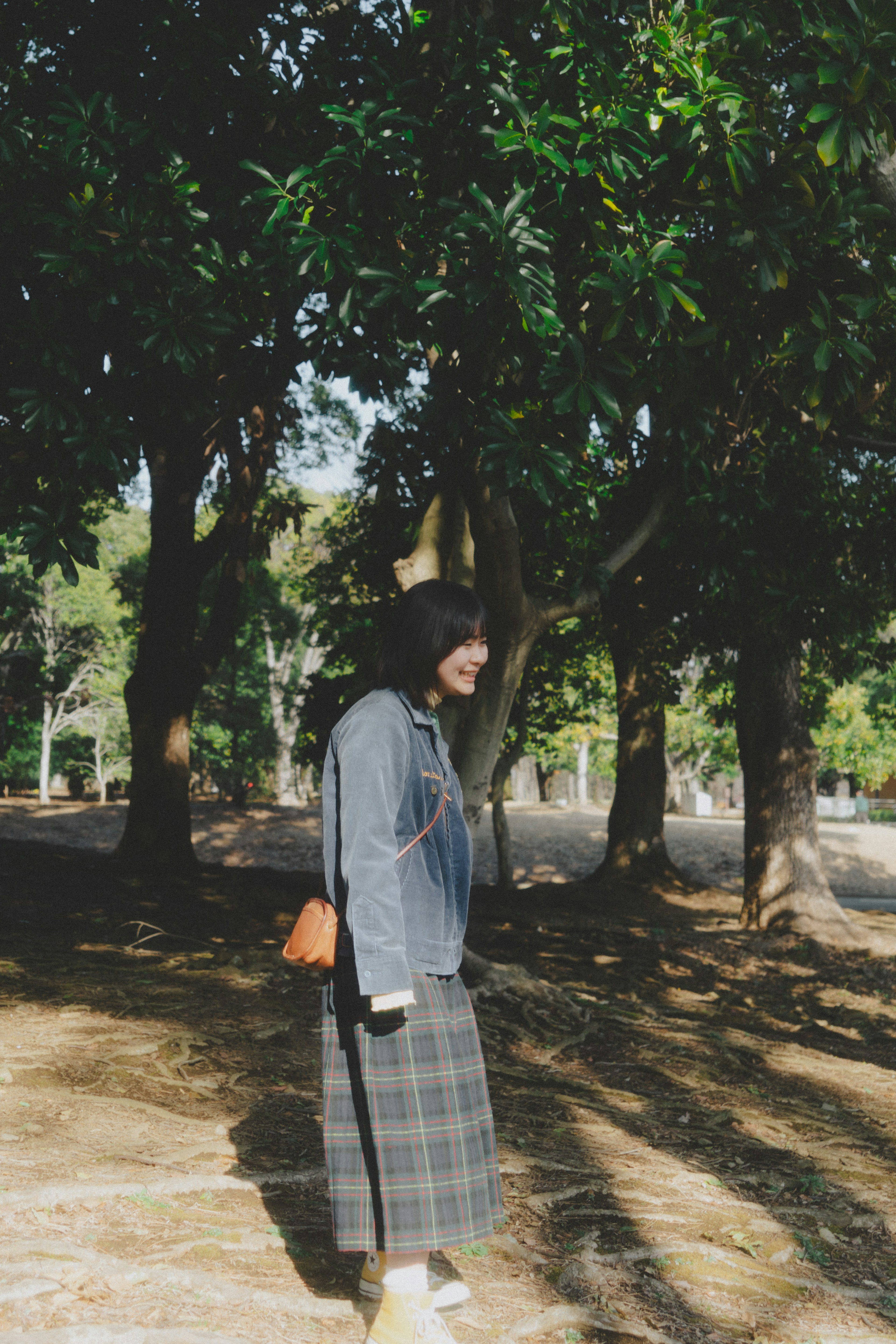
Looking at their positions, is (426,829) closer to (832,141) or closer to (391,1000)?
(391,1000)

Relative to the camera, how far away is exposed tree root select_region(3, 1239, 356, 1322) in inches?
109

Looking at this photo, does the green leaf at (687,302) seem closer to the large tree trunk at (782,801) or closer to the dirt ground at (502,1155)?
the dirt ground at (502,1155)

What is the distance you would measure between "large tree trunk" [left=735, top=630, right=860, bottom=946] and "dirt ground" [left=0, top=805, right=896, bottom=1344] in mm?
2262

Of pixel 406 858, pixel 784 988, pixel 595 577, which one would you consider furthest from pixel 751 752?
pixel 406 858

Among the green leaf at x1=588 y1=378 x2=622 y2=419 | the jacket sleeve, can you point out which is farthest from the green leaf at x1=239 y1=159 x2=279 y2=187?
the jacket sleeve

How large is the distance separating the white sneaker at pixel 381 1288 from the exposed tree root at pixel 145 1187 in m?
0.86

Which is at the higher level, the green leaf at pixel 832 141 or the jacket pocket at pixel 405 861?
the green leaf at pixel 832 141

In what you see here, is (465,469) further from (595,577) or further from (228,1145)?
(228,1145)

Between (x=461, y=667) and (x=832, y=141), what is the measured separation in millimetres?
2919

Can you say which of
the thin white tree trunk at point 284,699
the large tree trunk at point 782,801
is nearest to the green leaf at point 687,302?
the large tree trunk at point 782,801

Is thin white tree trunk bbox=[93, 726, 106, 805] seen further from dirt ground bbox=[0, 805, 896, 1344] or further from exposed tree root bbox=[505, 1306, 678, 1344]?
exposed tree root bbox=[505, 1306, 678, 1344]

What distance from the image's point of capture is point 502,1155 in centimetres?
420

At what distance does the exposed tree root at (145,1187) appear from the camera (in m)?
3.21

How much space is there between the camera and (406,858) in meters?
2.61
